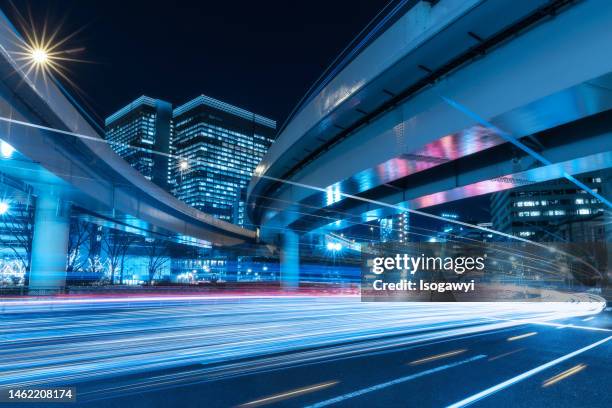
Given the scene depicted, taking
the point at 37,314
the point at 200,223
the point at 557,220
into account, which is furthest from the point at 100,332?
the point at 557,220

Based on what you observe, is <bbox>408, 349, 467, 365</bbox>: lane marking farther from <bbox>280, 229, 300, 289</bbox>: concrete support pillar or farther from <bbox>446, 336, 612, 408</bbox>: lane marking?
<bbox>280, 229, 300, 289</bbox>: concrete support pillar

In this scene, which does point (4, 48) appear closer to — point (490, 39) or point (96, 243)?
point (490, 39)

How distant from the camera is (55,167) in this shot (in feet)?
59.2

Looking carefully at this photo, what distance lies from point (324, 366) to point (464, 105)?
22.0ft

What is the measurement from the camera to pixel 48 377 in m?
7.56

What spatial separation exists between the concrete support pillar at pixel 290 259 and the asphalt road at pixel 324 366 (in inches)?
894

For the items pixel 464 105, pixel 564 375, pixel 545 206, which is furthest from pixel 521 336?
pixel 545 206

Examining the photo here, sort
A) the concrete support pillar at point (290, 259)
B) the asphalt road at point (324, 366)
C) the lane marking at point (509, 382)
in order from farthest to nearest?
the concrete support pillar at point (290, 259), the asphalt road at point (324, 366), the lane marking at point (509, 382)

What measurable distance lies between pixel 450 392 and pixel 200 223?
119 feet

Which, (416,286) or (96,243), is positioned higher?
(96,243)

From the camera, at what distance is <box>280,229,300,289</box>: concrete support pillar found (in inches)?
1503

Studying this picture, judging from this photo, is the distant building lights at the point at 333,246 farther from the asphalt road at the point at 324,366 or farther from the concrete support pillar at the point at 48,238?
the asphalt road at the point at 324,366

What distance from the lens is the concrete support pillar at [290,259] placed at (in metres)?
38.2

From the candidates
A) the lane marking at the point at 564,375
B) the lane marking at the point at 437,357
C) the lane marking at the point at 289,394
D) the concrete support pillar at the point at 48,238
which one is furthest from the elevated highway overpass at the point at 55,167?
the lane marking at the point at 564,375
